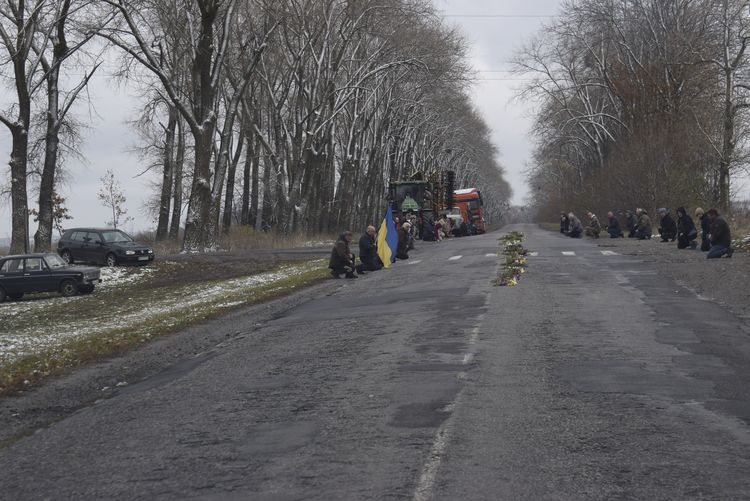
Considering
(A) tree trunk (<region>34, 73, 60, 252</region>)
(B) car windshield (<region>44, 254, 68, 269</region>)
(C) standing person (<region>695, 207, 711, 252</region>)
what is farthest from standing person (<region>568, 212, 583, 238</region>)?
(B) car windshield (<region>44, 254, 68, 269</region>)

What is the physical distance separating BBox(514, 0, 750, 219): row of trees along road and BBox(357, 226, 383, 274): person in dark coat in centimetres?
2285

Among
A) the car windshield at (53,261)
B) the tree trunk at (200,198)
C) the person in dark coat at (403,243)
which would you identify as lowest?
the car windshield at (53,261)

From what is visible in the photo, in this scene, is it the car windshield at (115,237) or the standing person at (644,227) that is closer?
the car windshield at (115,237)

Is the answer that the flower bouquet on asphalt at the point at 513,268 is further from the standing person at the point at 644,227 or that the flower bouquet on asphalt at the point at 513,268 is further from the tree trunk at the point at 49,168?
the tree trunk at the point at 49,168

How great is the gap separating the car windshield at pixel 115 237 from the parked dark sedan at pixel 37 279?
791 centimetres

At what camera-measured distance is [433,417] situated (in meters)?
8.77

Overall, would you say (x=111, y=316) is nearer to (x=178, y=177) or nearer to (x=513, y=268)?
(x=513, y=268)

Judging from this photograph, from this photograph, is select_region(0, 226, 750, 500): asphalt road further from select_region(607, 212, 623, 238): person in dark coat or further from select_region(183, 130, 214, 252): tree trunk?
select_region(607, 212, 623, 238): person in dark coat

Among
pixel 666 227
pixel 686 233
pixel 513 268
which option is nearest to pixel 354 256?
pixel 513 268

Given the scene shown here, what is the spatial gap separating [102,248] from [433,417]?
3231 cm

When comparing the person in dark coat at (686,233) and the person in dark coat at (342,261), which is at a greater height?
the person in dark coat at (686,233)

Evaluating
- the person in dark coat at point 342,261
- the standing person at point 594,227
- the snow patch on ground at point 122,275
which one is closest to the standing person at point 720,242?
the person in dark coat at point 342,261

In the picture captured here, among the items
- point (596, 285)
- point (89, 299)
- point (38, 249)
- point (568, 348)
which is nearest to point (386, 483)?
point (568, 348)

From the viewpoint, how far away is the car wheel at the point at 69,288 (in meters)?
30.9
